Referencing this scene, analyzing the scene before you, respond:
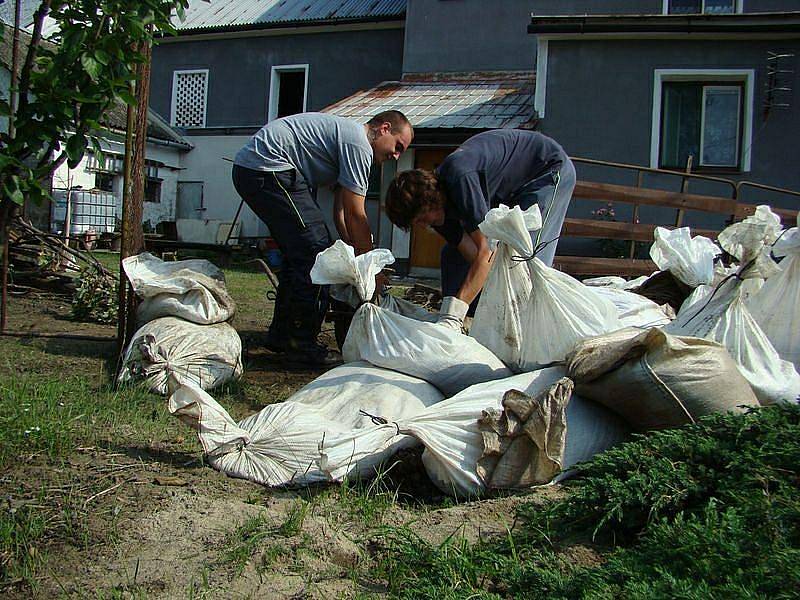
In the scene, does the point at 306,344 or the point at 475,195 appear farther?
the point at 306,344

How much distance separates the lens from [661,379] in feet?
8.07

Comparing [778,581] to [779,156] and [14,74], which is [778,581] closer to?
[14,74]

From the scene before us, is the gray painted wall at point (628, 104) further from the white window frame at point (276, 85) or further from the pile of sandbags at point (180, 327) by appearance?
the pile of sandbags at point (180, 327)

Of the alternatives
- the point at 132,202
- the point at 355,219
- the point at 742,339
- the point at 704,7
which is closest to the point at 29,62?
the point at 132,202

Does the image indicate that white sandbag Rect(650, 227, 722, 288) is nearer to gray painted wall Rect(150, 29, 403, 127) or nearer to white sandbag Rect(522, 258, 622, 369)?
white sandbag Rect(522, 258, 622, 369)

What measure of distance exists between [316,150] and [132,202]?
3.41ft

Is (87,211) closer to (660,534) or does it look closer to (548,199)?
(548,199)

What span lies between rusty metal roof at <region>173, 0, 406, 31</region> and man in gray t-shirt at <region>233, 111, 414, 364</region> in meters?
11.9

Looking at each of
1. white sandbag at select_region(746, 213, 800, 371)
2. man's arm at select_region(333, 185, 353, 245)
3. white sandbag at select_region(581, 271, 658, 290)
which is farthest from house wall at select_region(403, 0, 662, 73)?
white sandbag at select_region(746, 213, 800, 371)

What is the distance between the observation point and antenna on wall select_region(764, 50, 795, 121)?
34.2ft

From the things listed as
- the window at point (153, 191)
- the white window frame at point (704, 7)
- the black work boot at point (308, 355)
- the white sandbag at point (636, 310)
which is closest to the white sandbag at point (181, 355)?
the black work boot at point (308, 355)

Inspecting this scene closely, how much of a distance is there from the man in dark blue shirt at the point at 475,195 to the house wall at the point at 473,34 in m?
10.3

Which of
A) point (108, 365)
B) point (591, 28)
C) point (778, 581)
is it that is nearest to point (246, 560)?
point (778, 581)

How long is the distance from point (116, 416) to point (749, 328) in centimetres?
242
